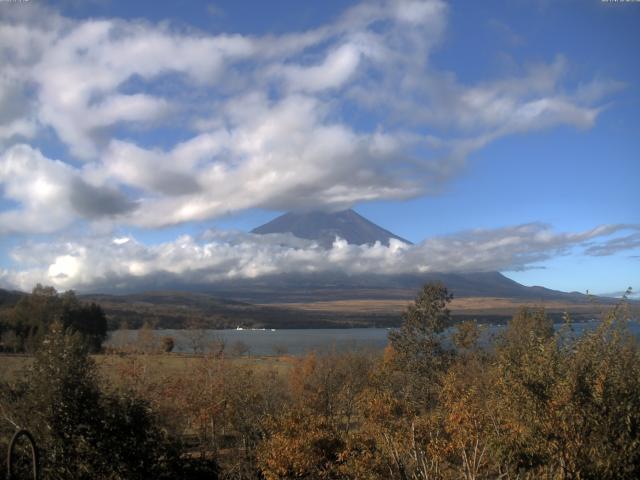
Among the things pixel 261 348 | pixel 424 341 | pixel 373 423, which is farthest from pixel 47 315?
pixel 373 423

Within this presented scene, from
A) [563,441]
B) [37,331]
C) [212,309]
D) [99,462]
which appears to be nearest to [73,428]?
[99,462]

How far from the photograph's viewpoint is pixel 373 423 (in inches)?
564

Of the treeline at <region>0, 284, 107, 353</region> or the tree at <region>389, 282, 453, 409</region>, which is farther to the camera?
the treeline at <region>0, 284, 107, 353</region>

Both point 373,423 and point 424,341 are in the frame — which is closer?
point 373,423

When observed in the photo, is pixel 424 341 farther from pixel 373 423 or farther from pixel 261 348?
pixel 261 348

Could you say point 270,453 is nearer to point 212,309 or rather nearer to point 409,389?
point 409,389

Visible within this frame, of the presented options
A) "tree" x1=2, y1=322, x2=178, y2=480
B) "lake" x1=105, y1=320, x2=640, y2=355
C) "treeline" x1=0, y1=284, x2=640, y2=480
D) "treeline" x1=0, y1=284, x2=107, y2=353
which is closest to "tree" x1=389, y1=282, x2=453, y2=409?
"lake" x1=105, y1=320, x2=640, y2=355

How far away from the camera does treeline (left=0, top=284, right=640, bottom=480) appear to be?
27.6ft

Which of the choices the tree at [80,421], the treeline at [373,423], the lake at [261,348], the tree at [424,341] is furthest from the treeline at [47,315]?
the tree at [80,421]

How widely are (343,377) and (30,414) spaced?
801 inches

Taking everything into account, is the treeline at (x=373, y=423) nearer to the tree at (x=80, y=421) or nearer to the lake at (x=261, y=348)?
the tree at (x=80, y=421)

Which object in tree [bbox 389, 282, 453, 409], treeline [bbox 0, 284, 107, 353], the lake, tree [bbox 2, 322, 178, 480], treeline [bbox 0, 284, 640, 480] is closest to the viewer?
treeline [bbox 0, 284, 640, 480]

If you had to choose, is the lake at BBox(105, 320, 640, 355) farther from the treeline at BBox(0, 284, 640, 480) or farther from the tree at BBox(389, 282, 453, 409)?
the treeline at BBox(0, 284, 640, 480)

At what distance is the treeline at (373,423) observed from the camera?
840cm
